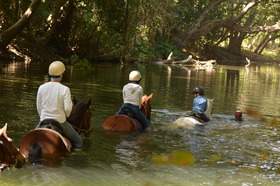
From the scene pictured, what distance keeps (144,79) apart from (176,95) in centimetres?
656

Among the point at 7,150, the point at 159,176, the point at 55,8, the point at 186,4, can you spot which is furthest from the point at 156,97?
the point at 186,4

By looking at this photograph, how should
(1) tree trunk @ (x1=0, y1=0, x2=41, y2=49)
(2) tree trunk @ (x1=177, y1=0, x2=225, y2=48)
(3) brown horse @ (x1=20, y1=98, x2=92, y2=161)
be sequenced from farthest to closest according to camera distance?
1. (2) tree trunk @ (x1=177, y1=0, x2=225, y2=48)
2. (1) tree trunk @ (x1=0, y1=0, x2=41, y2=49)
3. (3) brown horse @ (x1=20, y1=98, x2=92, y2=161)

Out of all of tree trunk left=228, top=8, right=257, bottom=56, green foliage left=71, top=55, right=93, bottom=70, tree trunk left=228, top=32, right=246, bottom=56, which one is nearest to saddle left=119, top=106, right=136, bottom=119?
green foliage left=71, top=55, right=93, bottom=70

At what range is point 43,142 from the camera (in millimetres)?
7141

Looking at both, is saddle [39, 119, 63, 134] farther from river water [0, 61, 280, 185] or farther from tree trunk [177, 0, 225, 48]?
tree trunk [177, 0, 225, 48]

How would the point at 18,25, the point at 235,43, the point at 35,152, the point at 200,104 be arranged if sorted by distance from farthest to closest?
the point at 235,43 < the point at 18,25 < the point at 200,104 < the point at 35,152

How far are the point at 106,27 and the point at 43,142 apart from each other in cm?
2566

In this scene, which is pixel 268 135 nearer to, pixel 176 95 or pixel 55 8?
pixel 176 95

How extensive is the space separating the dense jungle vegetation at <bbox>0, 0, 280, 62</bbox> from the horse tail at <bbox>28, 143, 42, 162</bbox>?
17332 millimetres

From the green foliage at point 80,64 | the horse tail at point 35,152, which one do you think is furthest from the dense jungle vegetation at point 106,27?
the horse tail at point 35,152

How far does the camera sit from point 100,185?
659 cm

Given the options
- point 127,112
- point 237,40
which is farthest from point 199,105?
point 237,40

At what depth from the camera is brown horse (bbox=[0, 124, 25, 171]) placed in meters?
6.12

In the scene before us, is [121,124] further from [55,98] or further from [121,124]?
[55,98]
